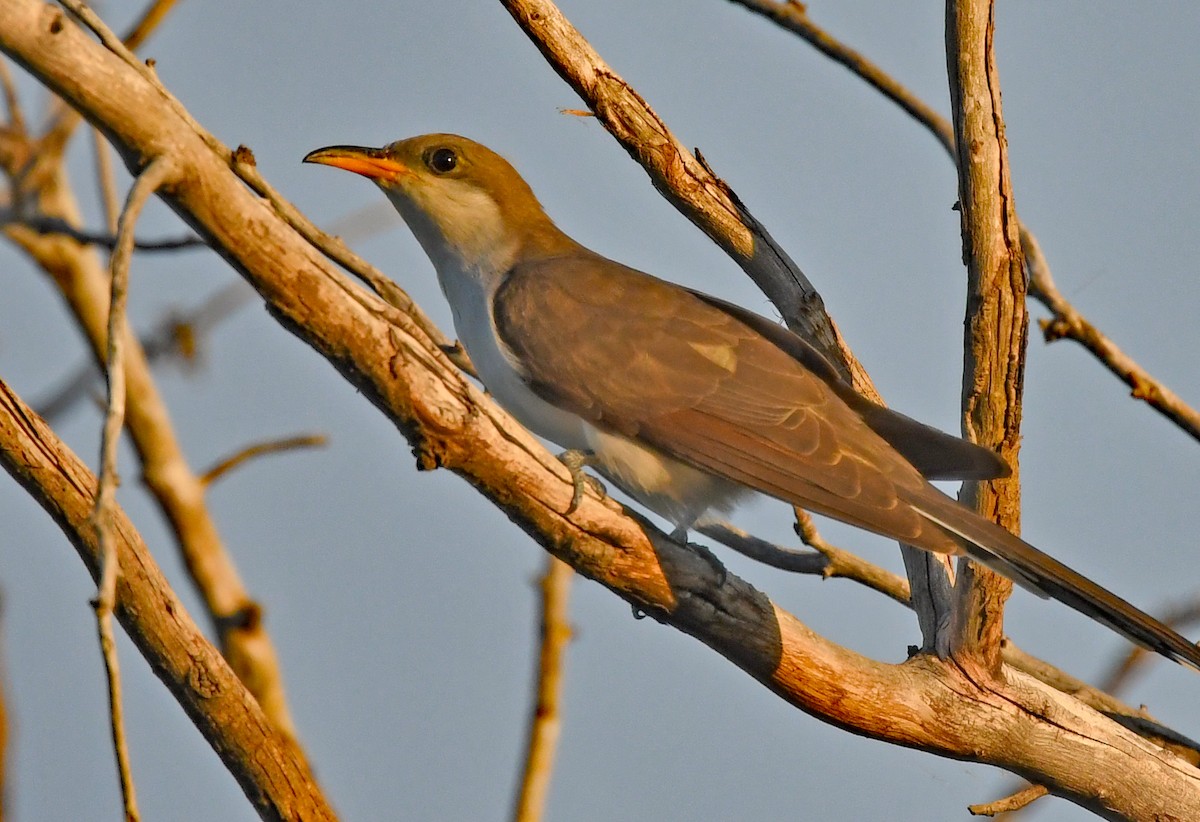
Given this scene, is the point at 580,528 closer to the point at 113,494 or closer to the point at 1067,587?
the point at 1067,587

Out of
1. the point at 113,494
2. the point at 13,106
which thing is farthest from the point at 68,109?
the point at 113,494

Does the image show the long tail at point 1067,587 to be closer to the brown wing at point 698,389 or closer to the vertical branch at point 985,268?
the vertical branch at point 985,268

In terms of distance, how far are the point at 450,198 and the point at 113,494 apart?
345 centimetres

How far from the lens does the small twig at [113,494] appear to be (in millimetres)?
2354

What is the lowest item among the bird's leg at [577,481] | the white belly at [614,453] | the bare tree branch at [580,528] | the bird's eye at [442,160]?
the bare tree branch at [580,528]

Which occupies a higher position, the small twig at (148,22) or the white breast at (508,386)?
the small twig at (148,22)

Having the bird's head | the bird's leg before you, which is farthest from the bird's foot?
the bird's head

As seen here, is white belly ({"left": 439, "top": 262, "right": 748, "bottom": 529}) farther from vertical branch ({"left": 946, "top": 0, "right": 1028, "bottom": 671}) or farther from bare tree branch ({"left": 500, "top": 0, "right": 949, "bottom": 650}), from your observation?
vertical branch ({"left": 946, "top": 0, "right": 1028, "bottom": 671})

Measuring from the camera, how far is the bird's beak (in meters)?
5.52

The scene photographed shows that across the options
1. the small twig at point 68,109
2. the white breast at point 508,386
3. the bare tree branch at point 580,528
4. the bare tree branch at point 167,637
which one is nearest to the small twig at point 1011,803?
the bare tree branch at point 580,528

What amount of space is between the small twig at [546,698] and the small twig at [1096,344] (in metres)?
2.20

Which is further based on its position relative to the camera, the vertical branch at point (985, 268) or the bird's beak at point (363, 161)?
the bird's beak at point (363, 161)

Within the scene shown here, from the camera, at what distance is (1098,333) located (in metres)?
5.40

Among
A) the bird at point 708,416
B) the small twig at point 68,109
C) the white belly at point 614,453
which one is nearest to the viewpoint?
the bird at point 708,416
